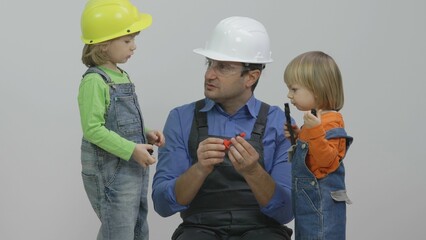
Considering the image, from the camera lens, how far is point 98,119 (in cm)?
207

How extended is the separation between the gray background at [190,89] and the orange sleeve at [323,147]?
2.90 feet

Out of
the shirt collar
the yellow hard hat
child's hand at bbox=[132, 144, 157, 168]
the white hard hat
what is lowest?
child's hand at bbox=[132, 144, 157, 168]

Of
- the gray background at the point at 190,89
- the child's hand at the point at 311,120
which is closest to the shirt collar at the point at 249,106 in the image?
the child's hand at the point at 311,120

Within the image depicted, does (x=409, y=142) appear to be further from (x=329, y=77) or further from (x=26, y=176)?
(x=26, y=176)

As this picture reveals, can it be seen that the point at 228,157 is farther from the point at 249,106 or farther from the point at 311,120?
the point at 311,120

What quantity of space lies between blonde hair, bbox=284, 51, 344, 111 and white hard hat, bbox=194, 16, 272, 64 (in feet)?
0.57

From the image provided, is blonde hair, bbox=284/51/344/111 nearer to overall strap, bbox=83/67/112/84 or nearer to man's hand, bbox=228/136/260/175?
man's hand, bbox=228/136/260/175

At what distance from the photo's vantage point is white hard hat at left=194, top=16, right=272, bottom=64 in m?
2.13

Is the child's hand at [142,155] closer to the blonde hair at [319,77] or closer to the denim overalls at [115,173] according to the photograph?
the denim overalls at [115,173]

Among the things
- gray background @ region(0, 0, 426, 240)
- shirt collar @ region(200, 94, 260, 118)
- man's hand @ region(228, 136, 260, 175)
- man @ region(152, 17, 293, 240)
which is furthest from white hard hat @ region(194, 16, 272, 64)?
gray background @ region(0, 0, 426, 240)

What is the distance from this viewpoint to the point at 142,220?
2.31 meters

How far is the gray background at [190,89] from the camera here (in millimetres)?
2584

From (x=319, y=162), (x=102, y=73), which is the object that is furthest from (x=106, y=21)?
(x=319, y=162)

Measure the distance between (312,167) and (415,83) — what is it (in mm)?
1189
